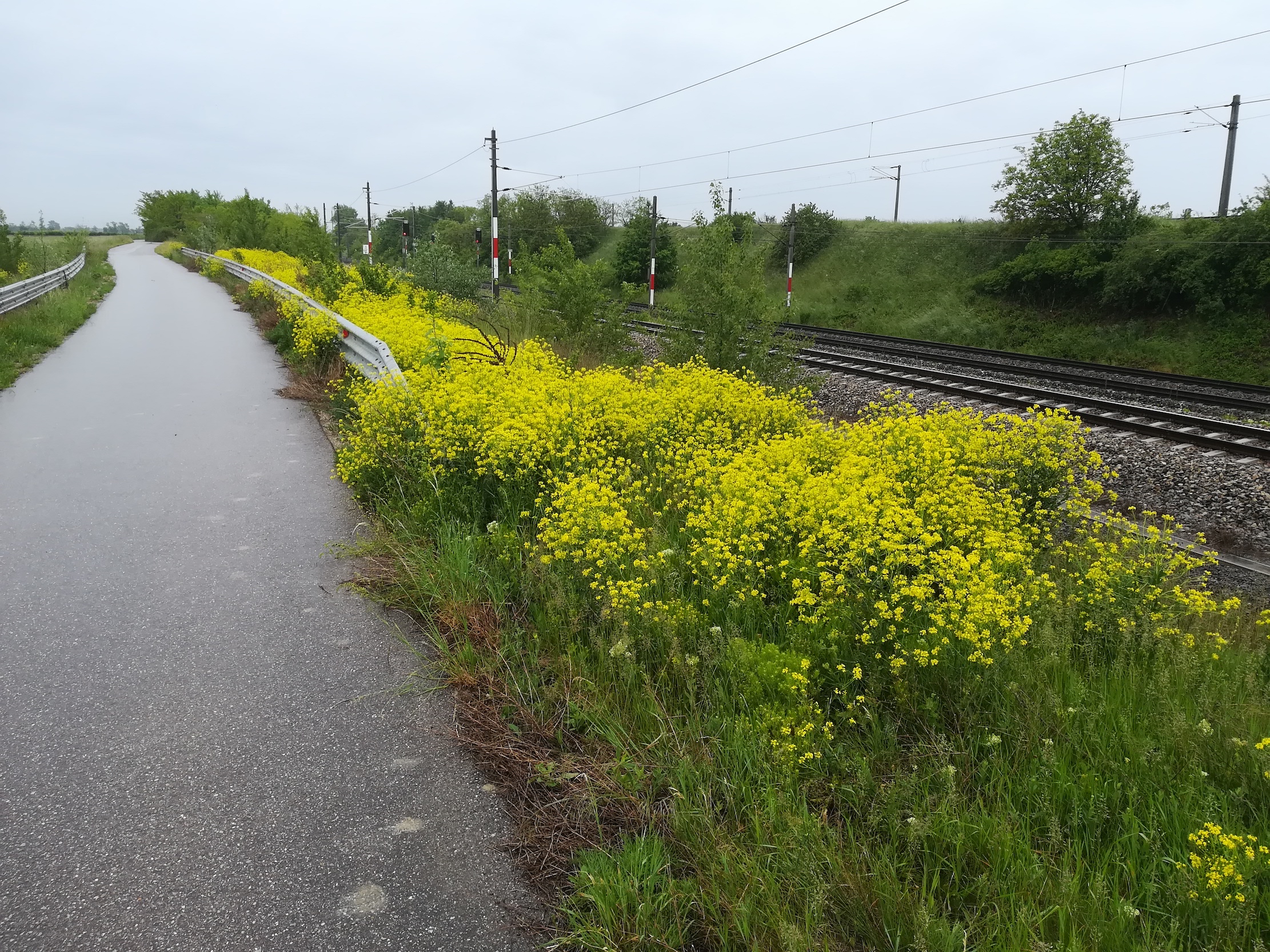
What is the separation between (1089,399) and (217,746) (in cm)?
1278

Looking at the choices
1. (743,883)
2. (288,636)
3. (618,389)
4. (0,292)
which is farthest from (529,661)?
(0,292)

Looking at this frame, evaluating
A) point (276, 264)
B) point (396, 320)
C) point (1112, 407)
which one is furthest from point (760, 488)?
point (276, 264)

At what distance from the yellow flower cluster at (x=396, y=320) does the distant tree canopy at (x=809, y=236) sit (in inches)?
1050

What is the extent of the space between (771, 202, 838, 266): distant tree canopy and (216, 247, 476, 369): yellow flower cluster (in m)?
26.7

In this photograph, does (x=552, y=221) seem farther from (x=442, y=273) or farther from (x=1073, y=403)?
(x=1073, y=403)

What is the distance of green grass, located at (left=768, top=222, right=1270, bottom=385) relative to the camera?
22578 mm

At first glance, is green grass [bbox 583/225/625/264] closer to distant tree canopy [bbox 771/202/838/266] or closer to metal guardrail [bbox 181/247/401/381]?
distant tree canopy [bbox 771/202/838/266]

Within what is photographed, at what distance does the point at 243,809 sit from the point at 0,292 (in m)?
18.8

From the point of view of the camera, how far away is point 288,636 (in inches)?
157

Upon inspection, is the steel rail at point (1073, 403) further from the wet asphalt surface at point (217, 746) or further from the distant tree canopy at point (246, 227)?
the distant tree canopy at point (246, 227)

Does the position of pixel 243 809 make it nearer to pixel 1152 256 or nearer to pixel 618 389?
pixel 618 389

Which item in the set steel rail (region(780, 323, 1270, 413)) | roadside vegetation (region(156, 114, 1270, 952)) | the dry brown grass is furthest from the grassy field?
the dry brown grass

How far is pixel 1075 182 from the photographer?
31734mm

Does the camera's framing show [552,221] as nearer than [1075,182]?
No
